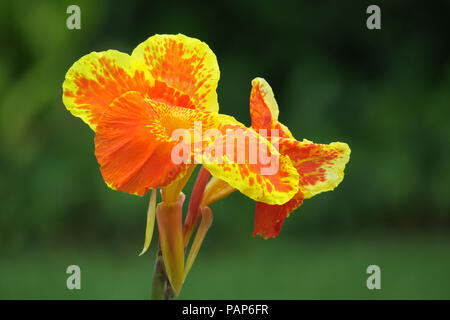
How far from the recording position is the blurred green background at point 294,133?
1.66 metres

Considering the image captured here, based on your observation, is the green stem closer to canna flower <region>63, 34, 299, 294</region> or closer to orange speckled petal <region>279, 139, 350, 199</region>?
canna flower <region>63, 34, 299, 294</region>

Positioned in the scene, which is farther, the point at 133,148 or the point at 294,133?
the point at 294,133

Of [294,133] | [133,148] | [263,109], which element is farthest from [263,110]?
[294,133]

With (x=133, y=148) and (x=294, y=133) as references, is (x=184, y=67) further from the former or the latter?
(x=294, y=133)

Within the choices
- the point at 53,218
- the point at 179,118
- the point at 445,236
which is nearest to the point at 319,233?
the point at 445,236

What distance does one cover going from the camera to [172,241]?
46 cm

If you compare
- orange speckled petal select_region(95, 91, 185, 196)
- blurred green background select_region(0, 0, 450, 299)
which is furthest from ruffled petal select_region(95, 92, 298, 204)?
blurred green background select_region(0, 0, 450, 299)

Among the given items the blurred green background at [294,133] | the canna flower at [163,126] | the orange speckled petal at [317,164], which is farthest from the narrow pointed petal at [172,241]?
the blurred green background at [294,133]

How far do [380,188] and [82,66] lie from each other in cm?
159

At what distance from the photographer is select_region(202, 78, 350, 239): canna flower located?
0.46 m

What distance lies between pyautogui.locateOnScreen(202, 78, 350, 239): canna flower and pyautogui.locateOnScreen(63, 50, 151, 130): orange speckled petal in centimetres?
9

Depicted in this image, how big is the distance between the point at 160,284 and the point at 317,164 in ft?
0.54

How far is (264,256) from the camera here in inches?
71.1

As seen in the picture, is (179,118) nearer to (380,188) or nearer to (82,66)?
(82,66)
